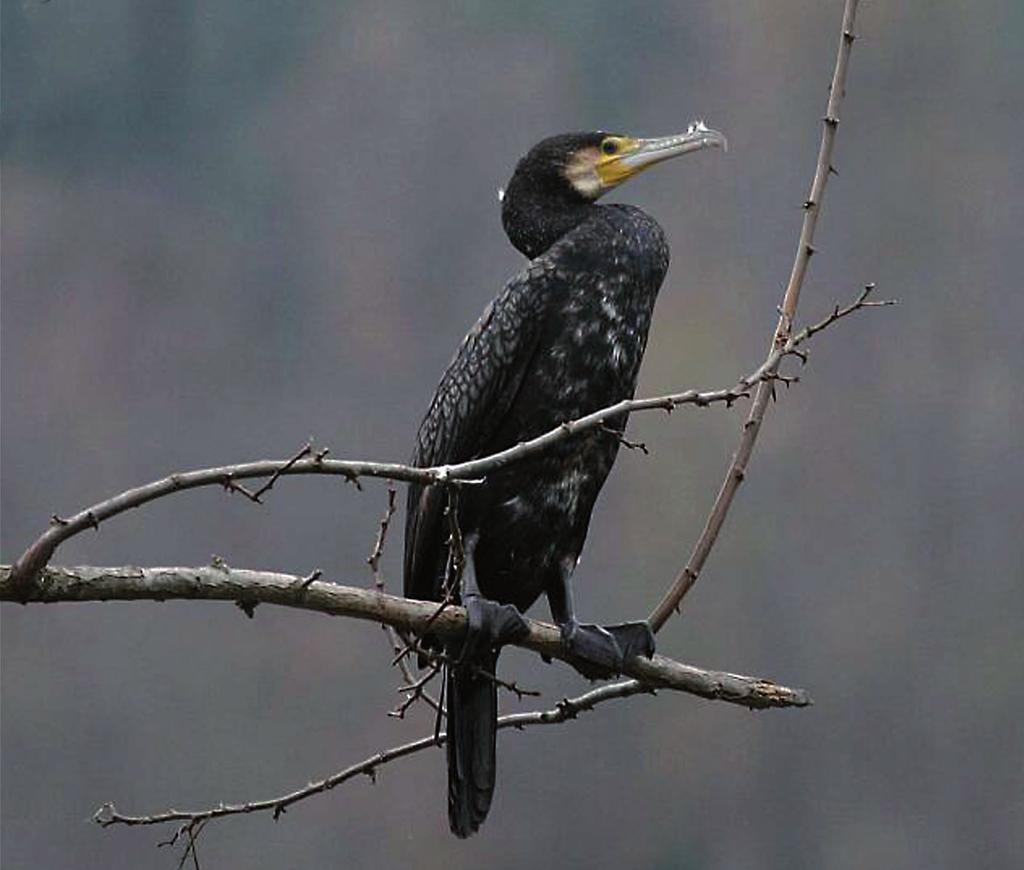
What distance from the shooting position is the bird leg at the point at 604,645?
1814 millimetres

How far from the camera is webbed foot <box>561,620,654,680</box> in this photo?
5.95 ft

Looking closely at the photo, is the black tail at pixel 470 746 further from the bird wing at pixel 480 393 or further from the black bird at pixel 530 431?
the bird wing at pixel 480 393

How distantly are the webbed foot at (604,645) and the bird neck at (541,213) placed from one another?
484 millimetres

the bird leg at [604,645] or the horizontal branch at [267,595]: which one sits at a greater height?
the bird leg at [604,645]

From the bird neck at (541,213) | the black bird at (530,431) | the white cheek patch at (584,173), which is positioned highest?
the white cheek patch at (584,173)

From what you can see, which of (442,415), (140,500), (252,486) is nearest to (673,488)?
(252,486)

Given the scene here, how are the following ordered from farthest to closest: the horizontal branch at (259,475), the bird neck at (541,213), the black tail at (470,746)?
the bird neck at (541,213), the black tail at (470,746), the horizontal branch at (259,475)

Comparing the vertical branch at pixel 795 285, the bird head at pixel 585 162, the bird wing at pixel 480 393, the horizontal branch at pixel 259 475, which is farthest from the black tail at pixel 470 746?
the bird head at pixel 585 162

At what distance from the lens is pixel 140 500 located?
1353mm

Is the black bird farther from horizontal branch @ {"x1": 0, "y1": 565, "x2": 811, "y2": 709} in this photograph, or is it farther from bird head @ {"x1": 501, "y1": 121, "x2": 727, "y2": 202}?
horizontal branch @ {"x1": 0, "y1": 565, "x2": 811, "y2": 709}

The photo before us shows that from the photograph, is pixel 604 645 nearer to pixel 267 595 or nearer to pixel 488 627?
pixel 488 627

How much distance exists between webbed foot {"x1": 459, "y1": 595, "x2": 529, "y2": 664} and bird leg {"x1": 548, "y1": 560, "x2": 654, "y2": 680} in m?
0.08

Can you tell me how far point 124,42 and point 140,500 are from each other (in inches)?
64.5

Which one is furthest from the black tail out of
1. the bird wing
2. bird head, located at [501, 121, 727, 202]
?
bird head, located at [501, 121, 727, 202]
